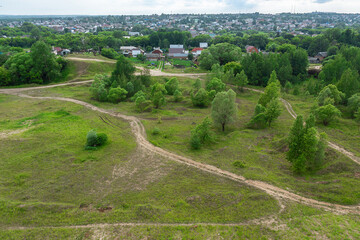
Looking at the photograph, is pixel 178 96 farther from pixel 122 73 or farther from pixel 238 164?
pixel 238 164

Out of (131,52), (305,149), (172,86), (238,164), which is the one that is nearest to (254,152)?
(238,164)

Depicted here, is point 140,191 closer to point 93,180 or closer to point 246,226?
point 93,180

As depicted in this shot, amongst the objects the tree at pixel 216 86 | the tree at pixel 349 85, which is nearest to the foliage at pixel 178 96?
the tree at pixel 216 86

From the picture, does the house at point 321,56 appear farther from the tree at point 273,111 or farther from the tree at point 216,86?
the tree at point 273,111

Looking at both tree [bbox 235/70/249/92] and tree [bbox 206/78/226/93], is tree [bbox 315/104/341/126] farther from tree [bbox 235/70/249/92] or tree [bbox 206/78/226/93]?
tree [bbox 235/70/249/92]

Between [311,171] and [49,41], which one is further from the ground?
[49,41]

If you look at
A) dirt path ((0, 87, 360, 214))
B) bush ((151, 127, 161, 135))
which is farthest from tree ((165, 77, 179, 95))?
bush ((151, 127, 161, 135))

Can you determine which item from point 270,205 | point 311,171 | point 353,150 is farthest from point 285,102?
point 270,205
